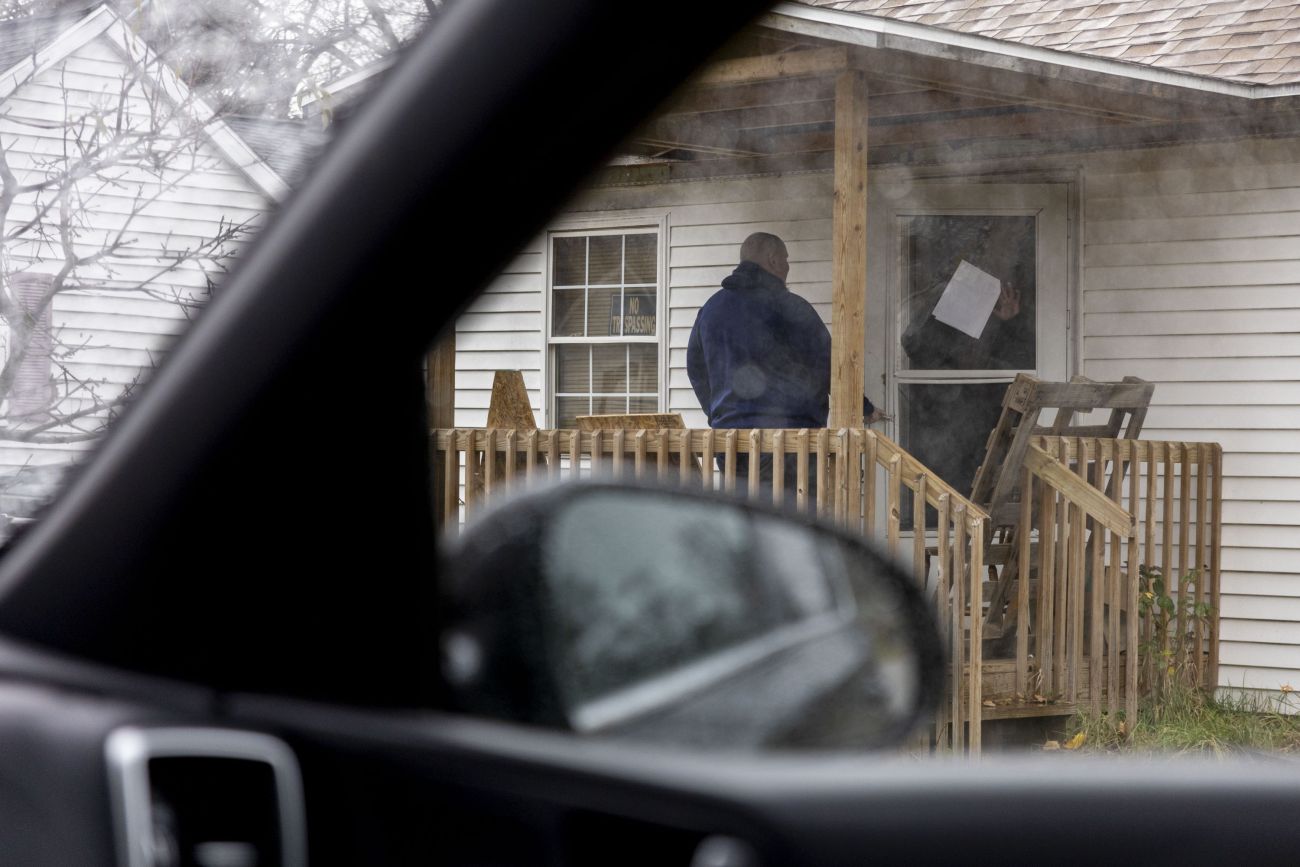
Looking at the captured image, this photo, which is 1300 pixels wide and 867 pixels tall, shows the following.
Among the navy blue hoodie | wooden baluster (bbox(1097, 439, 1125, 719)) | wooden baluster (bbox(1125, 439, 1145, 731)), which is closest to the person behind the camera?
wooden baluster (bbox(1125, 439, 1145, 731))

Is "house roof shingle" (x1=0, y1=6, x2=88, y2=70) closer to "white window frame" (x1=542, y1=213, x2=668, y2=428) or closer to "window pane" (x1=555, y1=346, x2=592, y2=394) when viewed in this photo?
"white window frame" (x1=542, y1=213, x2=668, y2=428)

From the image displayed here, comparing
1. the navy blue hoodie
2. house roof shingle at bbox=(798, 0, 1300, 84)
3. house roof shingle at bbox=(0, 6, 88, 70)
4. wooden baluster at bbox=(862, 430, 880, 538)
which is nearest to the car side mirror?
wooden baluster at bbox=(862, 430, 880, 538)

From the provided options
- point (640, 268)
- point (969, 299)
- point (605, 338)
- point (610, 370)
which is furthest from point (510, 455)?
point (969, 299)

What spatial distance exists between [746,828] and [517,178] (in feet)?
1.38

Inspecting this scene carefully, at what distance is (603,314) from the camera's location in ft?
22.4

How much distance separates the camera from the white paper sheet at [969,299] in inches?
251

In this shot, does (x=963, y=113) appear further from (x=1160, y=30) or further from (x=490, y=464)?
(x=490, y=464)

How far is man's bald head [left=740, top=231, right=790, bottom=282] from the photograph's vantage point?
4160 mm

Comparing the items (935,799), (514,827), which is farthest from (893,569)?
(514,827)

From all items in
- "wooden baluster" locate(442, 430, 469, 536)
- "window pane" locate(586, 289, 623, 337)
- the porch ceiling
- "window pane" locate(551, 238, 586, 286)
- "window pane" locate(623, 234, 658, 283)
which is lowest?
"wooden baluster" locate(442, 430, 469, 536)

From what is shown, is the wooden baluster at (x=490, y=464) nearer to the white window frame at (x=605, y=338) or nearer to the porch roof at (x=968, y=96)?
the white window frame at (x=605, y=338)

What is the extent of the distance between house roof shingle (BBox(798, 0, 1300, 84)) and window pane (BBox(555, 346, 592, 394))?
1884 millimetres

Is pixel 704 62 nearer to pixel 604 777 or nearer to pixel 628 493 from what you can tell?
pixel 628 493

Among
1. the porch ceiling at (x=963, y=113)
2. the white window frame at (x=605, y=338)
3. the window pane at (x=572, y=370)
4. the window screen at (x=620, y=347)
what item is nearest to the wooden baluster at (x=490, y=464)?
the white window frame at (x=605, y=338)
